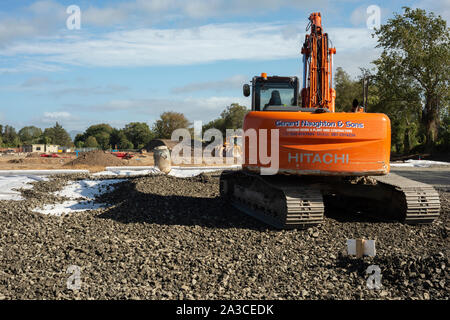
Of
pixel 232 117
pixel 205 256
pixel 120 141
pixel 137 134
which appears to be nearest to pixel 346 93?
pixel 232 117

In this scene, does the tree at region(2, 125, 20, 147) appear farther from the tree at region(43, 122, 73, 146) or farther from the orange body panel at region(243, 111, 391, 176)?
the orange body panel at region(243, 111, 391, 176)

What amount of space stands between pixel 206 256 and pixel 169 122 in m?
56.0

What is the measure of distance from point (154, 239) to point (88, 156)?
67.1ft

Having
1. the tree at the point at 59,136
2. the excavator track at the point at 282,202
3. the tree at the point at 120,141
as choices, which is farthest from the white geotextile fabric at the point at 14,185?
the tree at the point at 59,136

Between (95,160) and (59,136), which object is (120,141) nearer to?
(59,136)

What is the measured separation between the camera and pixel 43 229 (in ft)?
23.9

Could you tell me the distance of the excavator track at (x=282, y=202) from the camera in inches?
271

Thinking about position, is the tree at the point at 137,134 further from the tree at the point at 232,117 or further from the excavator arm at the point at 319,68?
the excavator arm at the point at 319,68

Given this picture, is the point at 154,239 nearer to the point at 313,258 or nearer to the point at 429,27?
the point at 313,258

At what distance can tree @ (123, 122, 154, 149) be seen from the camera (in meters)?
83.4

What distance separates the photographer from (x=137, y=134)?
283 ft

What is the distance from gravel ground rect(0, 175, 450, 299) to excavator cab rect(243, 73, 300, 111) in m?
2.39

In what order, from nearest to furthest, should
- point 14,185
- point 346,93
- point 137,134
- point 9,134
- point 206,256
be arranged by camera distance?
point 206,256
point 14,185
point 346,93
point 137,134
point 9,134
